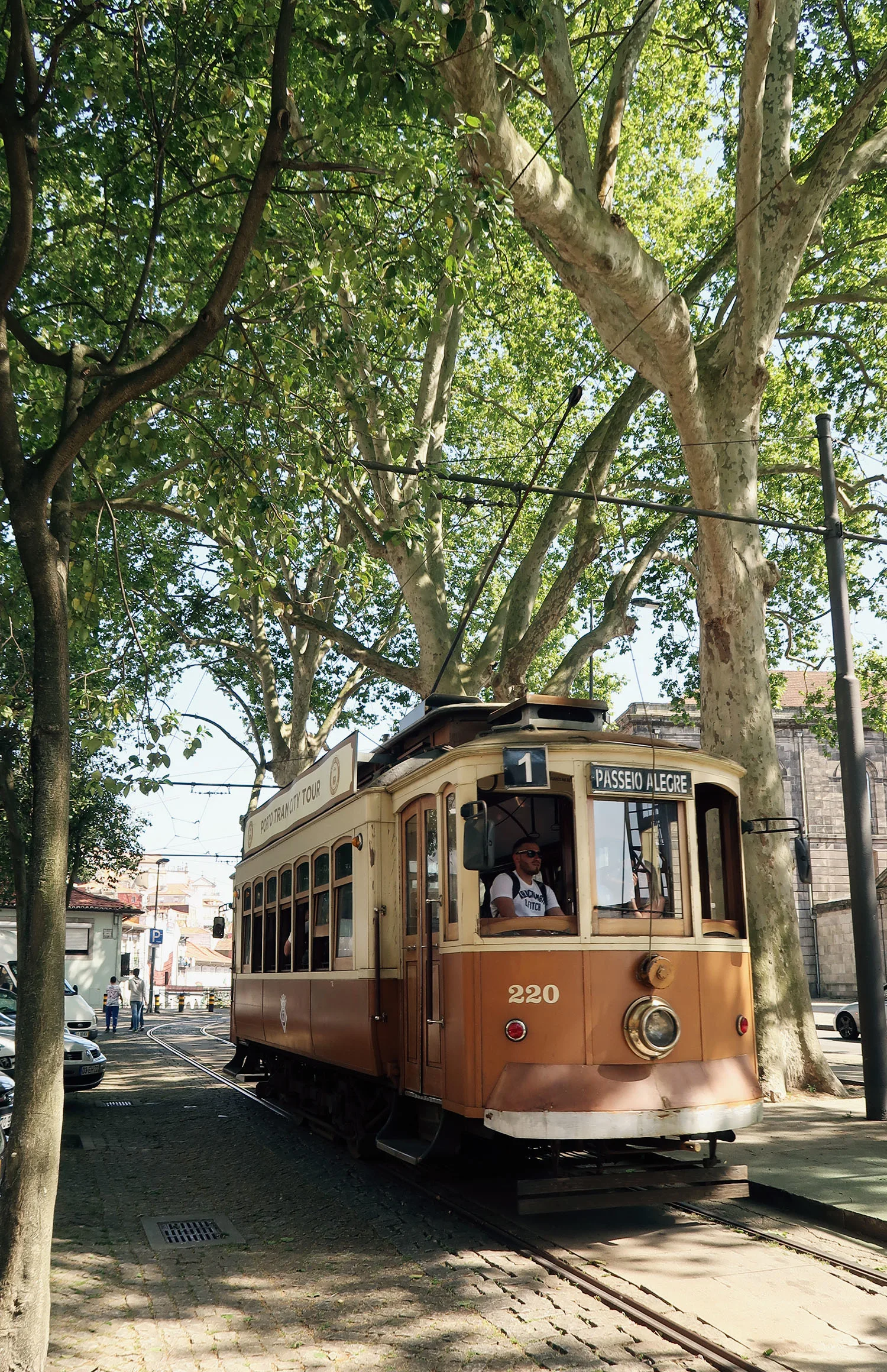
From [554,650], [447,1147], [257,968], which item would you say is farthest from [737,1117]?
[554,650]

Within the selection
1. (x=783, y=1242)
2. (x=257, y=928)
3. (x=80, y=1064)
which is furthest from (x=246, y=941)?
(x=783, y=1242)

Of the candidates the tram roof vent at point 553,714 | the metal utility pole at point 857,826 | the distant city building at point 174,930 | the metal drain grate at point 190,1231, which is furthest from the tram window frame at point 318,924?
the distant city building at point 174,930

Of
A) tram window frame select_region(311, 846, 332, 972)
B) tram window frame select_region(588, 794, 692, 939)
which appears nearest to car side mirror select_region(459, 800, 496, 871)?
tram window frame select_region(588, 794, 692, 939)

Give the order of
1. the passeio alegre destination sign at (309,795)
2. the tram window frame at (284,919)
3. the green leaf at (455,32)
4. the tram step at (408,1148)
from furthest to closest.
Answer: the tram window frame at (284,919) < the passeio alegre destination sign at (309,795) < the tram step at (408,1148) < the green leaf at (455,32)

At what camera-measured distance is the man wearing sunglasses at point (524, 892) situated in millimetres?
7672

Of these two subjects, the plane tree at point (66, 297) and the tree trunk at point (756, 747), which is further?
the tree trunk at point (756, 747)

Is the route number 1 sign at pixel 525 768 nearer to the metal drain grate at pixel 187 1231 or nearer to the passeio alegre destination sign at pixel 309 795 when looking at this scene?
the passeio alegre destination sign at pixel 309 795

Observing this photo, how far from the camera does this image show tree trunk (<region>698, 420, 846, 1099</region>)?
1209 centimetres

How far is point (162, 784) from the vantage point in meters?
12.4

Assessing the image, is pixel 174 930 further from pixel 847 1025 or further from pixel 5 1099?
pixel 5 1099

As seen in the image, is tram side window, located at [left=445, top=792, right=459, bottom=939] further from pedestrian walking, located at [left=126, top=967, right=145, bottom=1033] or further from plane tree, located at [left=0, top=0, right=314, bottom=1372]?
pedestrian walking, located at [left=126, top=967, right=145, bottom=1033]

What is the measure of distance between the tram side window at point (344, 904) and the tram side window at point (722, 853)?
10.6 feet

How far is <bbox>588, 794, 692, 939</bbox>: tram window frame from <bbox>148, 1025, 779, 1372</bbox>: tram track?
77.1 inches

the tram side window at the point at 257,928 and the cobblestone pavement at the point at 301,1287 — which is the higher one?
the tram side window at the point at 257,928
